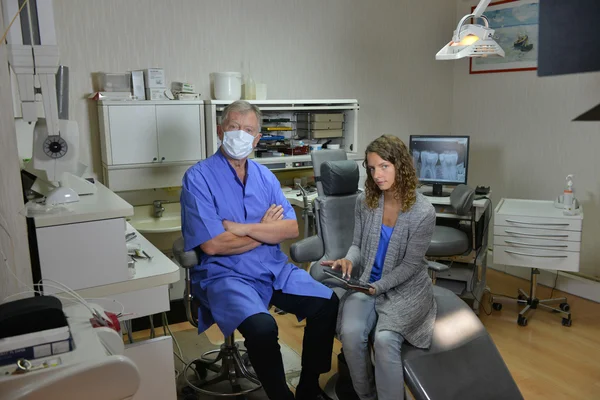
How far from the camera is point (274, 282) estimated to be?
7.68ft

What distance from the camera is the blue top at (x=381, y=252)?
2253 mm

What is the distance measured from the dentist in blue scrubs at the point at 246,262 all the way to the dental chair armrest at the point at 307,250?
12cm

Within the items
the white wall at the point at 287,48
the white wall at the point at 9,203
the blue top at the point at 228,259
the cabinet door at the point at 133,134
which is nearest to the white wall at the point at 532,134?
the white wall at the point at 287,48

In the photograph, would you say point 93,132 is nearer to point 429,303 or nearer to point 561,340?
point 429,303

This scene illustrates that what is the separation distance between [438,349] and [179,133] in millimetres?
2020

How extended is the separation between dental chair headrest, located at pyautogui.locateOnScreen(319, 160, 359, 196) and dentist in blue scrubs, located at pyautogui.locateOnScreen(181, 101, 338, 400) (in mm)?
369

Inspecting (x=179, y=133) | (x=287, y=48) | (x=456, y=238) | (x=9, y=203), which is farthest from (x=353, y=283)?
(x=287, y=48)

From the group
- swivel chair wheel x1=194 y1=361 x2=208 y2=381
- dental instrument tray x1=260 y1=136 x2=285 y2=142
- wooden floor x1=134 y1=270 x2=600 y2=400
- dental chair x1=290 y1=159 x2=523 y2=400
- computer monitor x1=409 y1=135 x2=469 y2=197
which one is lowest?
wooden floor x1=134 y1=270 x2=600 y2=400

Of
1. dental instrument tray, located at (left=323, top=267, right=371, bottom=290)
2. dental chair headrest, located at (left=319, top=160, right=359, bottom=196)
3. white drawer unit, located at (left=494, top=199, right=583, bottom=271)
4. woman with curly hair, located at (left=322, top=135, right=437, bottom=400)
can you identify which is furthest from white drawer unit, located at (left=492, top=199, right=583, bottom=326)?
dental instrument tray, located at (left=323, top=267, right=371, bottom=290)

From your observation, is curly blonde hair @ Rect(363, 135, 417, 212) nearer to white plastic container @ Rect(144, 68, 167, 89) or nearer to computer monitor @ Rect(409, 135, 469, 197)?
computer monitor @ Rect(409, 135, 469, 197)

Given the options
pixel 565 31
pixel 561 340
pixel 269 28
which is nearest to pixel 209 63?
pixel 269 28

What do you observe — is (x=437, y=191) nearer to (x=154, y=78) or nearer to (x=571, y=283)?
(x=571, y=283)

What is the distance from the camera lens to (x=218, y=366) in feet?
8.79

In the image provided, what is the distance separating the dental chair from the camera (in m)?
1.95
